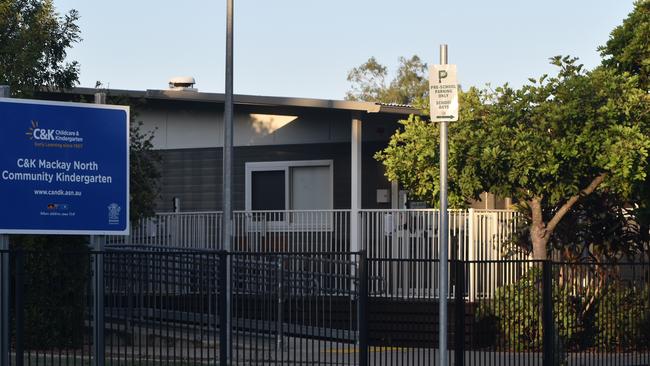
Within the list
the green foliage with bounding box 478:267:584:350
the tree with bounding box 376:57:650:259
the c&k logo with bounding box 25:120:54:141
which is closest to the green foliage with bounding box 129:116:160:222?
the tree with bounding box 376:57:650:259

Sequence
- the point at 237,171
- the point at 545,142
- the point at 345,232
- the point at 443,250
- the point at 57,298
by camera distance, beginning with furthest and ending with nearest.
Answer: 1. the point at 237,171
2. the point at 345,232
3. the point at 545,142
4. the point at 57,298
5. the point at 443,250

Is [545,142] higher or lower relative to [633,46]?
lower

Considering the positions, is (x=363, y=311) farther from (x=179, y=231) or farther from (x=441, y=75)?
(x=179, y=231)

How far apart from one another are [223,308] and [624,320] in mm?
6660

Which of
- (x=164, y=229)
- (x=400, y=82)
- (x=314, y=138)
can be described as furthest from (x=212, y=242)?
(x=400, y=82)

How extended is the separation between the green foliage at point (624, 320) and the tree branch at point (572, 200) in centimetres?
216

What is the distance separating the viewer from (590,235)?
23.5m

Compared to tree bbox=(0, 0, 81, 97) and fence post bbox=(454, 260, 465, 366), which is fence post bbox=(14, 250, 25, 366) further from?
tree bbox=(0, 0, 81, 97)

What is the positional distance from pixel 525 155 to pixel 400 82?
5561 cm

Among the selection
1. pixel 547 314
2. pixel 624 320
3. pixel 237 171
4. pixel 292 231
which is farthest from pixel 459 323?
pixel 237 171

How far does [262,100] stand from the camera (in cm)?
2489

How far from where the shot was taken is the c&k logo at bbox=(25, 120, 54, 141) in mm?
13953

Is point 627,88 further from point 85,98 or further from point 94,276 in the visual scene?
point 85,98

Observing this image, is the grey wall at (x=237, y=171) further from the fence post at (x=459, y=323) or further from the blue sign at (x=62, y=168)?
the blue sign at (x=62, y=168)
